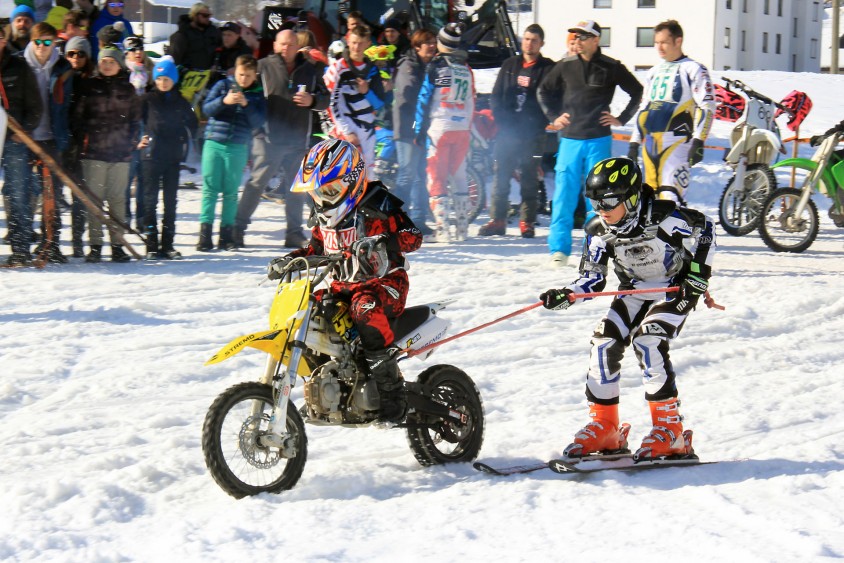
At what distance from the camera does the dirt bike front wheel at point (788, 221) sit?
12375 millimetres

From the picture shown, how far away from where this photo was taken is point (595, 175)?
5766mm

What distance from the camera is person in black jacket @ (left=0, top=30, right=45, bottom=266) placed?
32.3ft

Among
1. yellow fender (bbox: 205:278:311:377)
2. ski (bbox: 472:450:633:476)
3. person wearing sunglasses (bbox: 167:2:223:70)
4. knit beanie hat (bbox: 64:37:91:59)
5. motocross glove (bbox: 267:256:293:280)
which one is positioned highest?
person wearing sunglasses (bbox: 167:2:223:70)

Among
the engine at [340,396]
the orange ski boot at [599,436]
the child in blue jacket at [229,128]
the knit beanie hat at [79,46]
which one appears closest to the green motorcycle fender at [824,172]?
the child in blue jacket at [229,128]

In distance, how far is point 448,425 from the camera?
5.87m

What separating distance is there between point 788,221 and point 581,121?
3.26 metres

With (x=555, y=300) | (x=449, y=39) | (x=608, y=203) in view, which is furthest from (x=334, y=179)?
(x=449, y=39)

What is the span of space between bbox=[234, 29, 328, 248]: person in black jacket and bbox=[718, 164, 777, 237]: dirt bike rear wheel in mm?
5010

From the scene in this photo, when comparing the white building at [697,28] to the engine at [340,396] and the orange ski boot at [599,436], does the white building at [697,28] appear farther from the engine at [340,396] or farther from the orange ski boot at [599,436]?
the engine at [340,396]

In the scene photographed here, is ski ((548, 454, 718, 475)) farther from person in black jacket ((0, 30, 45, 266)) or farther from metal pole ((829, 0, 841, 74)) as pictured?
metal pole ((829, 0, 841, 74))

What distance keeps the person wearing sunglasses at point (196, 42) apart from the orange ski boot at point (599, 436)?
982cm

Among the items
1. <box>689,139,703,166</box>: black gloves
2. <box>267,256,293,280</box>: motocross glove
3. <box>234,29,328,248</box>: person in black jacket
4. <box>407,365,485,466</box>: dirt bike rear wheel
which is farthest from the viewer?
<box>234,29,328,248</box>: person in black jacket

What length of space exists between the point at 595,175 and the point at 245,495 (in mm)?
2363

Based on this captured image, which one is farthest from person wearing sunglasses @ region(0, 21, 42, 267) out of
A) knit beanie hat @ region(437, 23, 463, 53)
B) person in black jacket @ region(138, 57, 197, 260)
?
knit beanie hat @ region(437, 23, 463, 53)
